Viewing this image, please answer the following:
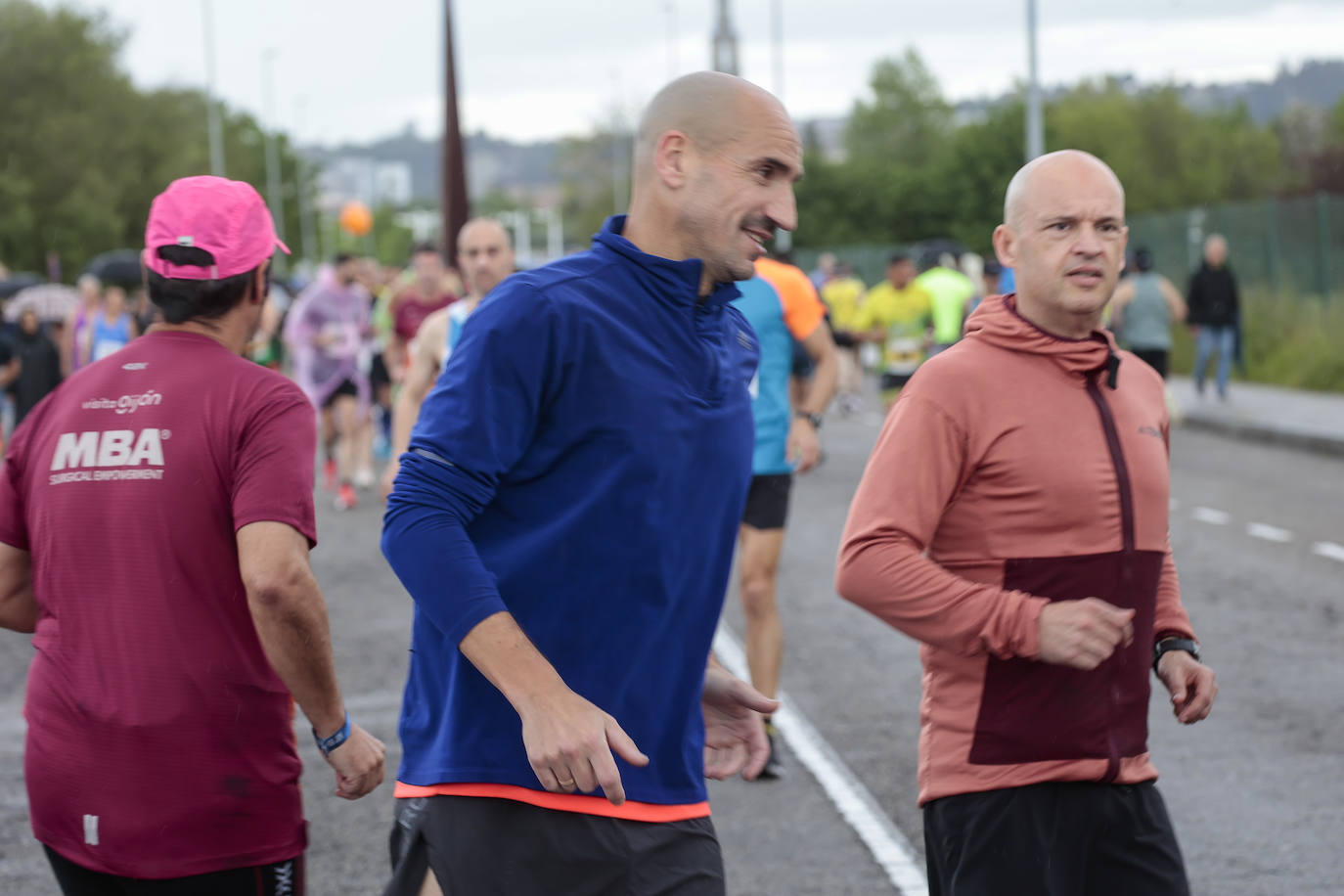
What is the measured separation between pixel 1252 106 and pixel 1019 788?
316ft

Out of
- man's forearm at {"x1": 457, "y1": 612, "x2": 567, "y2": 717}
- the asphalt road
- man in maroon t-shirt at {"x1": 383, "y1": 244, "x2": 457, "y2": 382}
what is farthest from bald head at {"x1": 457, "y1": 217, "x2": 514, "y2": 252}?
man in maroon t-shirt at {"x1": 383, "y1": 244, "x2": 457, "y2": 382}

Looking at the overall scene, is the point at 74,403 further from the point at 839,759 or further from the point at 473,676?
the point at 839,759

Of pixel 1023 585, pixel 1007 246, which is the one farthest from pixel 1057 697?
pixel 1007 246

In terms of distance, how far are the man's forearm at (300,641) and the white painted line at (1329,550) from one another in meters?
9.03

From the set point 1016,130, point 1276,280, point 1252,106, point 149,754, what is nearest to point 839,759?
point 149,754

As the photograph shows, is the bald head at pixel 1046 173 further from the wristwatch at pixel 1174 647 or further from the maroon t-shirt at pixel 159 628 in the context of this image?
the maroon t-shirt at pixel 159 628

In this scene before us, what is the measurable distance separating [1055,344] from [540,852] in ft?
4.49

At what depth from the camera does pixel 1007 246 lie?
11.4 ft

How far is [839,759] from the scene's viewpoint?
Answer: 6473mm

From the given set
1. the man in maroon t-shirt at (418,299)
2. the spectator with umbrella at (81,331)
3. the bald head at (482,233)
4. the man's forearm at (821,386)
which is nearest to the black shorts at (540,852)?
the man's forearm at (821,386)

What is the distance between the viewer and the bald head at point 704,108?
9.08 feet

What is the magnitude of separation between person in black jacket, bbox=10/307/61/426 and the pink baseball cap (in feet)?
37.9

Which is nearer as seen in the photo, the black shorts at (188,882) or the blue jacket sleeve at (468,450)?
the blue jacket sleeve at (468,450)

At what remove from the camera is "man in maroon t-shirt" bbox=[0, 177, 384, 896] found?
9.70 ft
